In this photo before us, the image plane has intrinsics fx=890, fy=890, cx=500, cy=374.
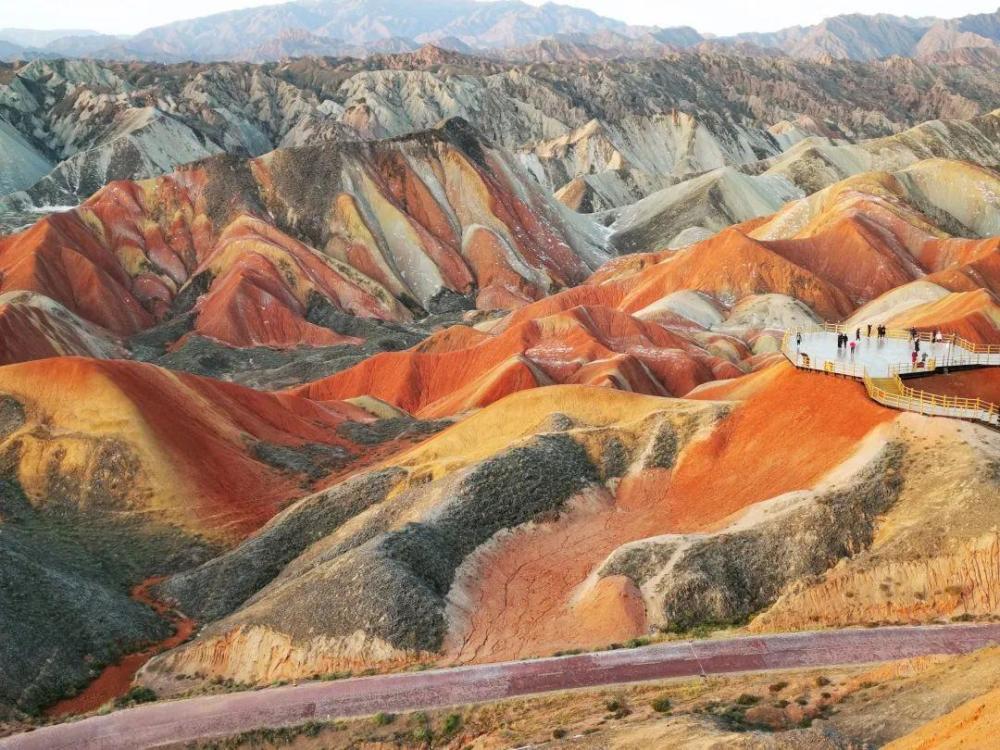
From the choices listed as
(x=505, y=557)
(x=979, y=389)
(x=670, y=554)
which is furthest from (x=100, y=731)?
(x=979, y=389)

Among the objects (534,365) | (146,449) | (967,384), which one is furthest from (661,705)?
(534,365)

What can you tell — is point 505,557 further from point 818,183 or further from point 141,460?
point 818,183

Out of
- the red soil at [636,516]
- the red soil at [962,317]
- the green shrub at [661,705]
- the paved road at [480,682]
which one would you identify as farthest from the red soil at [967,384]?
the green shrub at [661,705]

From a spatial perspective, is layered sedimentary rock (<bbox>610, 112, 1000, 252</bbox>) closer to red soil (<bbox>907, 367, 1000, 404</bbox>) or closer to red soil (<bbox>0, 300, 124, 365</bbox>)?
red soil (<bbox>0, 300, 124, 365</bbox>)

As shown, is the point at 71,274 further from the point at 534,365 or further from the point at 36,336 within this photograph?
the point at 534,365

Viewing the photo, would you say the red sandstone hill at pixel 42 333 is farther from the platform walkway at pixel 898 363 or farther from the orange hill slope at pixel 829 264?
the platform walkway at pixel 898 363

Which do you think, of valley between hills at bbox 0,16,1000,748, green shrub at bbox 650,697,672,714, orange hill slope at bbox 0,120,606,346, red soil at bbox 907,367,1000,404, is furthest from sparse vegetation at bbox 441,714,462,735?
orange hill slope at bbox 0,120,606,346
